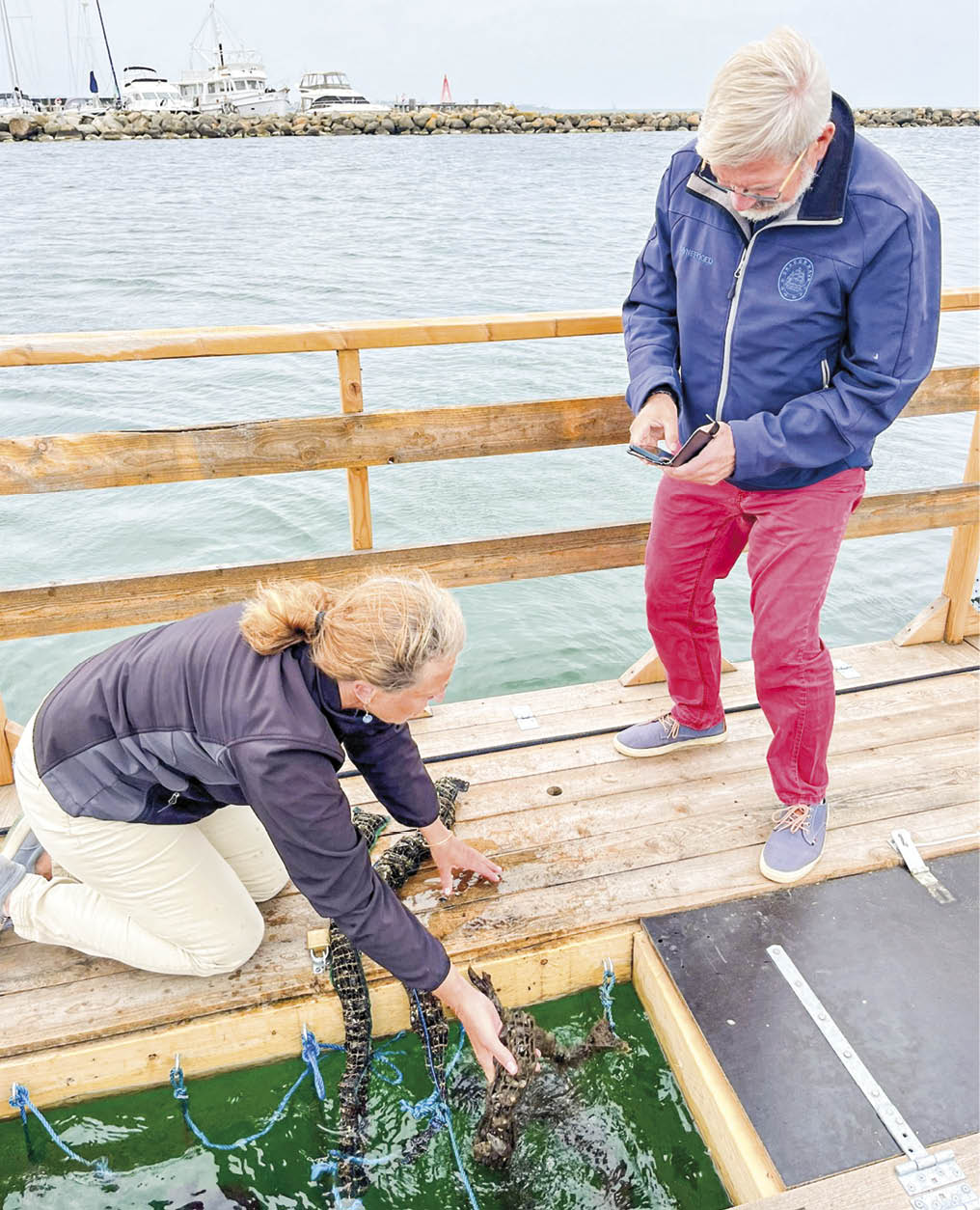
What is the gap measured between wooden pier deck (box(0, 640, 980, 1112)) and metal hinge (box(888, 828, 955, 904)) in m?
0.05

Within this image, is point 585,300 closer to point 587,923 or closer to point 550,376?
point 550,376

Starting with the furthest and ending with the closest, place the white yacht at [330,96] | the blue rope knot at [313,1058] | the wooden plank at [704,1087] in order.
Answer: the white yacht at [330,96], the blue rope knot at [313,1058], the wooden plank at [704,1087]

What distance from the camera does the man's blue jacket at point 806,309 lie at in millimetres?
2238

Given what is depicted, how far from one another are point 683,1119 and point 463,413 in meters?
2.17

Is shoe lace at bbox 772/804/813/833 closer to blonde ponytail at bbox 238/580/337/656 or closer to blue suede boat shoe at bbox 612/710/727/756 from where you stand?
blue suede boat shoe at bbox 612/710/727/756

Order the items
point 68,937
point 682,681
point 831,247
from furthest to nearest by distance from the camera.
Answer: point 682,681 → point 68,937 → point 831,247

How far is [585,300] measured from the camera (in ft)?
53.5

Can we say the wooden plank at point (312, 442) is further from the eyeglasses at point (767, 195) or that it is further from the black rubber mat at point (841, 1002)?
the black rubber mat at point (841, 1002)

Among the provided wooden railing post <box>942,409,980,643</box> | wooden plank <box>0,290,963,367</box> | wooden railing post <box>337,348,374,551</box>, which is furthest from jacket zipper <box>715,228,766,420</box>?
wooden railing post <box>942,409,980,643</box>

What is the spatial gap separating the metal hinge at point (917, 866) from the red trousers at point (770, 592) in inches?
10.8

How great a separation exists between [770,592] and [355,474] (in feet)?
4.70

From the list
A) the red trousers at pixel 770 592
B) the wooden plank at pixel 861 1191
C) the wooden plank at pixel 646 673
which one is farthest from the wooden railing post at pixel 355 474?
the wooden plank at pixel 861 1191

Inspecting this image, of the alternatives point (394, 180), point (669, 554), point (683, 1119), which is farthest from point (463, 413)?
point (394, 180)

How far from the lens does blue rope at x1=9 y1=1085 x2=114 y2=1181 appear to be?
7.25ft
